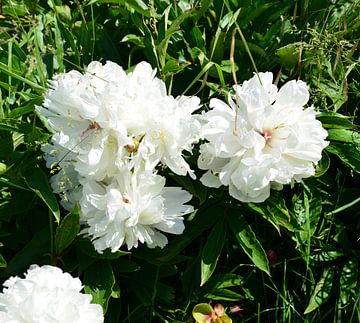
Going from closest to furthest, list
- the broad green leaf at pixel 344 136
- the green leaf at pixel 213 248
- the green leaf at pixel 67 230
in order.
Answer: the green leaf at pixel 67 230
the green leaf at pixel 213 248
the broad green leaf at pixel 344 136

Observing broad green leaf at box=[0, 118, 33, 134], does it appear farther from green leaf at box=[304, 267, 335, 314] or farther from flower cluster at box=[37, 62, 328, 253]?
green leaf at box=[304, 267, 335, 314]

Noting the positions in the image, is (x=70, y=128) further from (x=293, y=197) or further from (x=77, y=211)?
(x=293, y=197)

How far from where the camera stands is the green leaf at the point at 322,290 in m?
1.73

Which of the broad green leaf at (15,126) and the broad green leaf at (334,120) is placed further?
the broad green leaf at (334,120)

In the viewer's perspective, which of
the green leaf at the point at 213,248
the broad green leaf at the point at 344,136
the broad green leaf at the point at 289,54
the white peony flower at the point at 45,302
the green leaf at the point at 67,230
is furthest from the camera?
the broad green leaf at the point at 289,54

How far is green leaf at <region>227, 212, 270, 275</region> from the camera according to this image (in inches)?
63.4

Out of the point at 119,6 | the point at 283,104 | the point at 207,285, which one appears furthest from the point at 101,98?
the point at 119,6

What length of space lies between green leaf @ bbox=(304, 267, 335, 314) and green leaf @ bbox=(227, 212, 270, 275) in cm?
20

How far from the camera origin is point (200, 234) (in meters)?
1.73

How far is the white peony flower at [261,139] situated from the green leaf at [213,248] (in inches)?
6.8

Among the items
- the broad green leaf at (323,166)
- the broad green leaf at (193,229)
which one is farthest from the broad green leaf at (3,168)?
the broad green leaf at (323,166)

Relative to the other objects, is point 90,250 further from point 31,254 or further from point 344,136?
point 344,136

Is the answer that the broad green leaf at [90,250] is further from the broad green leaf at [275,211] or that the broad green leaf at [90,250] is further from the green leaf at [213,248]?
the broad green leaf at [275,211]

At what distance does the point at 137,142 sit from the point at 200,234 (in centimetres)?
35
